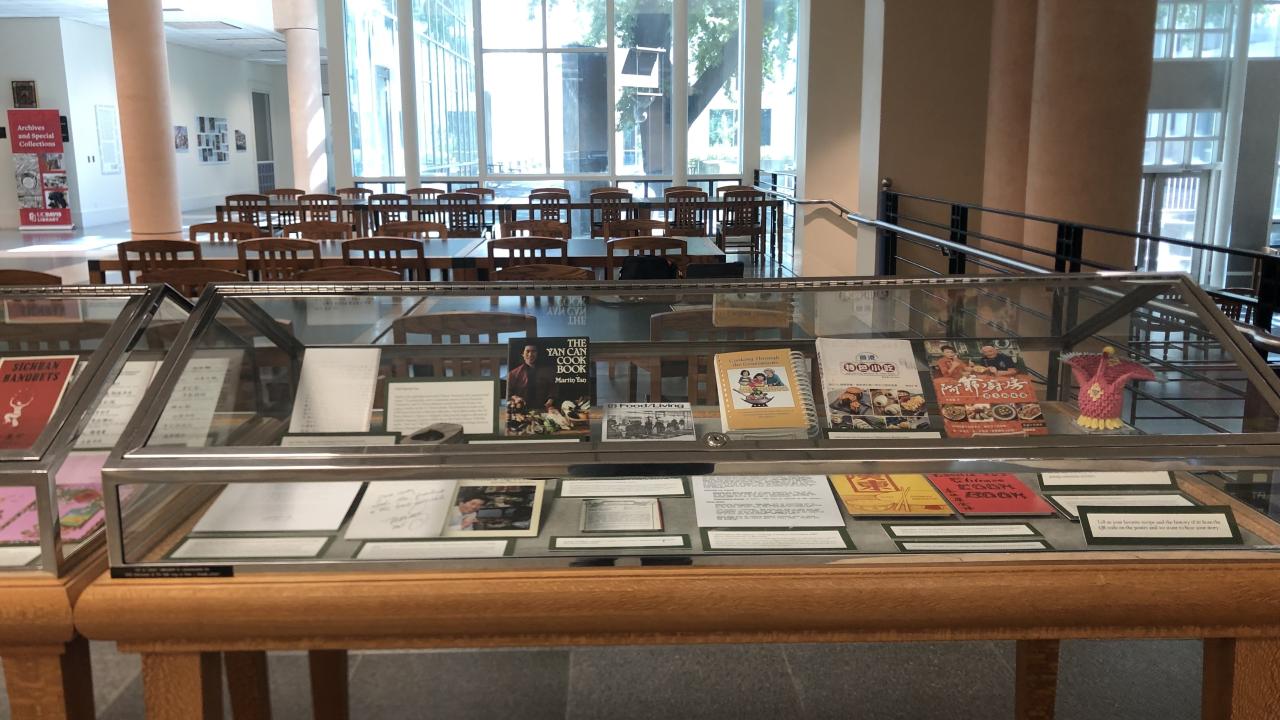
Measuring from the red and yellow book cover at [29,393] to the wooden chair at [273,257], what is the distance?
3278 millimetres

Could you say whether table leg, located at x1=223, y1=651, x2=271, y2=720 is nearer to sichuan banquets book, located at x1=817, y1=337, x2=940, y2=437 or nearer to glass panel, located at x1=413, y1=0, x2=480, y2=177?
sichuan banquets book, located at x1=817, y1=337, x2=940, y2=437

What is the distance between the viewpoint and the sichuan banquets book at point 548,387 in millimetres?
1435

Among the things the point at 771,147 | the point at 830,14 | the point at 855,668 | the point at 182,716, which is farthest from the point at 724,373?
the point at 771,147

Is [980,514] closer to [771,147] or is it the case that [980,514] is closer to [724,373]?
[724,373]

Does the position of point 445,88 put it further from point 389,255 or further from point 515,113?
point 389,255

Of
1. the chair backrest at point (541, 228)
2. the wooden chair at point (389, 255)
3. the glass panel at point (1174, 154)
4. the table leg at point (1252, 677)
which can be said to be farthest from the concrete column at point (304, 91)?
the table leg at point (1252, 677)

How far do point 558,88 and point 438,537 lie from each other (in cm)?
1139

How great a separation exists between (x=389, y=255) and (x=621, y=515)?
13.3 ft

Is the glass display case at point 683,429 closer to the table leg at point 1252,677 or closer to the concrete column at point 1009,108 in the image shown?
the table leg at point 1252,677

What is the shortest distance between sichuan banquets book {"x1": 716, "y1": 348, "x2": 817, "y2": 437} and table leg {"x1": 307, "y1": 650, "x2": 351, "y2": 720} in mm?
895

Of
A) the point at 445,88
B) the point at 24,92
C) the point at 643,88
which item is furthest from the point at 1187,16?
the point at 24,92

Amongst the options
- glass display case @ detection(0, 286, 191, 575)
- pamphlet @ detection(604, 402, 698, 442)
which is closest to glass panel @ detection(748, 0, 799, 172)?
pamphlet @ detection(604, 402, 698, 442)

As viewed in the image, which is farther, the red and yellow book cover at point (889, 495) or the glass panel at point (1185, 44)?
the glass panel at point (1185, 44)

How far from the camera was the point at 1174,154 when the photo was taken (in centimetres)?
1188
